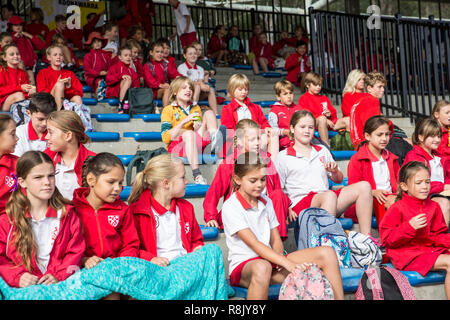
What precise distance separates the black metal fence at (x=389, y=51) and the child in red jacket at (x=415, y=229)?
2.86m

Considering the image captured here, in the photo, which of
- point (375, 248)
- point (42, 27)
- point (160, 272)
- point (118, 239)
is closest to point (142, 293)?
point (160, 272)

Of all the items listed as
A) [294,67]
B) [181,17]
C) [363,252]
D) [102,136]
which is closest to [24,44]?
[181,17]

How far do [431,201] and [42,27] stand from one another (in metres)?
6.37

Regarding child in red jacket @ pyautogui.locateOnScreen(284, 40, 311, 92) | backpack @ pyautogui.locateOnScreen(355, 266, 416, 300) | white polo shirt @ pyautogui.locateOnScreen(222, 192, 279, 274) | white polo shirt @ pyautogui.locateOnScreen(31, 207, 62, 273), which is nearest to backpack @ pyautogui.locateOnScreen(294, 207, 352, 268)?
white polo shirt @ pyautogui.locateOnScreen(222, 192, 279, 274)

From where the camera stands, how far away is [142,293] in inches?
115

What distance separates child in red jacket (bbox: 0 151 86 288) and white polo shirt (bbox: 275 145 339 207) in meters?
1.70

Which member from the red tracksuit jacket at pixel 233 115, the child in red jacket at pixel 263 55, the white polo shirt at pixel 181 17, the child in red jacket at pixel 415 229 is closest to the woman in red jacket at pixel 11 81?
the red tracksuit jacket at pixel 233 115

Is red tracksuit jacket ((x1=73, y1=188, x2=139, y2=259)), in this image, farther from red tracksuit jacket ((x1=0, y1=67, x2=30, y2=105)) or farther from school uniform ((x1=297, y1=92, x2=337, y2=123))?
school uniform ((x1=297, y1=92, x2=337, y2=123))

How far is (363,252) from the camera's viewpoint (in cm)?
378

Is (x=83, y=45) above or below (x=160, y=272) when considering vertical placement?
above

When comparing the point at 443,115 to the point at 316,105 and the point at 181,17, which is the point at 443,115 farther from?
the point at 181,17

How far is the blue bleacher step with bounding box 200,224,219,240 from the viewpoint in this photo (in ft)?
12.4
